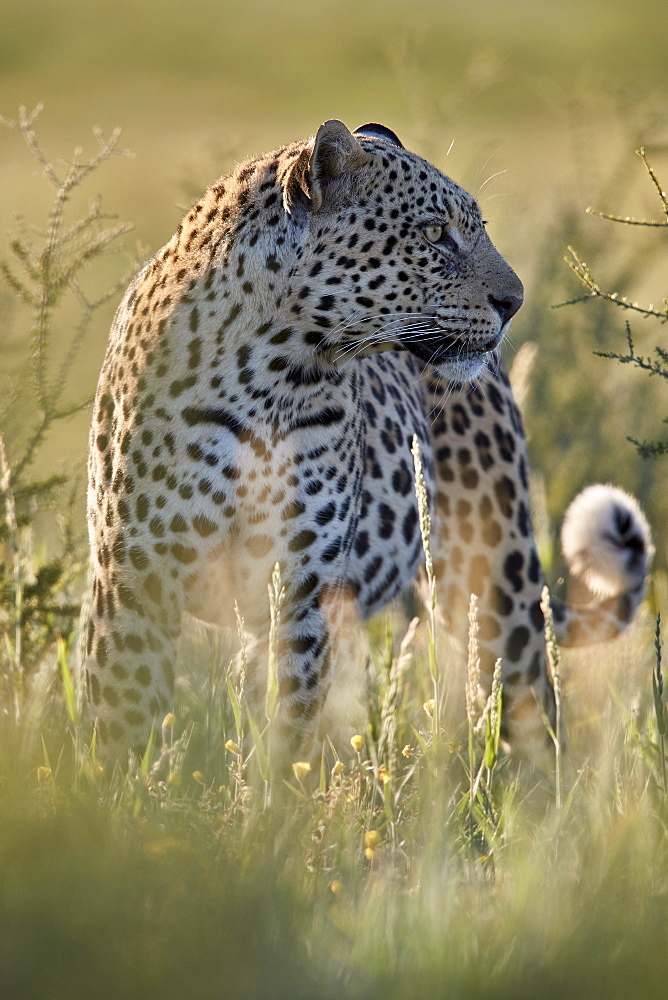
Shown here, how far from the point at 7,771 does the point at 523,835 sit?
1.40 m

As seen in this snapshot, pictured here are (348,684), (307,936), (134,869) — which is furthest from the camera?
(348,684)

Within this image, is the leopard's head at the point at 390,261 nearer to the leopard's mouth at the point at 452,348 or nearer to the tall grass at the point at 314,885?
the leopard's mouth at the point at 452,348

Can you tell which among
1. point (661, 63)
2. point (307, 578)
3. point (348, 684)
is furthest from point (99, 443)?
point (661, 63)

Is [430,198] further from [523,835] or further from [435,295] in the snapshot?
[523,835]

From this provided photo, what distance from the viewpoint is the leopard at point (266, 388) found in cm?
368

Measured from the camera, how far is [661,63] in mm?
18844

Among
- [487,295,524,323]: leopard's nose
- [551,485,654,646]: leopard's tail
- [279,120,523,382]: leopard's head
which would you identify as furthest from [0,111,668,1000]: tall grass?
[551,485,654,646]: leopard's tail

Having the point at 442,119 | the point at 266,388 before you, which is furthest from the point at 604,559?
the point at 442,119

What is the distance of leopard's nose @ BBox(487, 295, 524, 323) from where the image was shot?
387 cm

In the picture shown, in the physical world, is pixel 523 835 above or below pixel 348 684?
below

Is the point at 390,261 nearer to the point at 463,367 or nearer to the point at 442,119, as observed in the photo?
the point at 463,367

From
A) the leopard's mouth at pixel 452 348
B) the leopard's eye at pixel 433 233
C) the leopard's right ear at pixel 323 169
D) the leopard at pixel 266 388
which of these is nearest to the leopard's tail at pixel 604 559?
the leopard at pixel 266 388

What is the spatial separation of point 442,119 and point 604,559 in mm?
4187

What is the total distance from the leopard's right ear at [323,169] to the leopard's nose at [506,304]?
656 millimetres
